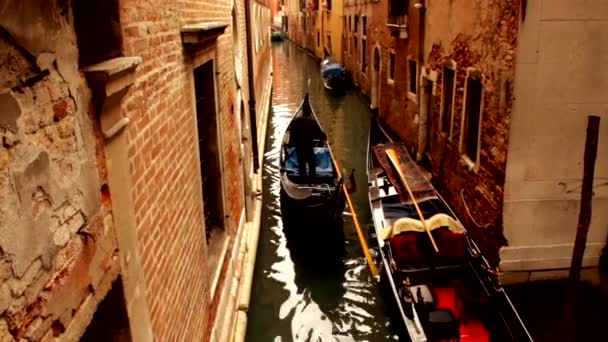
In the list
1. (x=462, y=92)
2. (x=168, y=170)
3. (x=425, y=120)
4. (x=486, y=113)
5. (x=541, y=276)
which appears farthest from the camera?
(x=425, y=120)

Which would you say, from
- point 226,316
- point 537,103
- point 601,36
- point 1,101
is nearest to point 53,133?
point 1,101

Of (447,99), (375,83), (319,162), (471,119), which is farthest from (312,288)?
(375,83)

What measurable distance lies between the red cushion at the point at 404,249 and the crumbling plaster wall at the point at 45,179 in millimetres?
4504

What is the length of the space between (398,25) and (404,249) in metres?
7.66

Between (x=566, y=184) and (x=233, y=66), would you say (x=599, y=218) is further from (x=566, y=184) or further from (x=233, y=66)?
(x=233, y=66)

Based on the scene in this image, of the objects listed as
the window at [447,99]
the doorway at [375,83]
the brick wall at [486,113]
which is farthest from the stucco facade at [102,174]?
the doorway at [375,83]

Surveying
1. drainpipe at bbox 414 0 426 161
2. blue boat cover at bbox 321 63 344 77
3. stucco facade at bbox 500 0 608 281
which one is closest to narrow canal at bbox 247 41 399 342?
drainpipe at bbox 414 0 426 161

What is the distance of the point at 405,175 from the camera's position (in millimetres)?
8234

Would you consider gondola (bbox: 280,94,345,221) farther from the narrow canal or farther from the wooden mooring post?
the wooden mooring post

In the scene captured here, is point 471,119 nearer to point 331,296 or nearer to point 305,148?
point 305,148

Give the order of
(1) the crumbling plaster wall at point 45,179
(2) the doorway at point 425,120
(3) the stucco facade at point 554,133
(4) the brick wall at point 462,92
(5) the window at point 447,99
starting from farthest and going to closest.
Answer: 1. (2) the doorway at point 425,120
2. (5) the window at point 447,99
3. (4) the brick wall at point 462,92
4. (3) the stucco facade at point 554,133
5. (1) the crumbling plaster wall at point 45,179

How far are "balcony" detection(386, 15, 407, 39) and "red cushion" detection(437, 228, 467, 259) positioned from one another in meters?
6.86

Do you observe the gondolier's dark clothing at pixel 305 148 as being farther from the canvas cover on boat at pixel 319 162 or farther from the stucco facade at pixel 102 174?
the stucco facade at pixel 102 174

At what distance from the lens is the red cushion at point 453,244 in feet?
19.1
